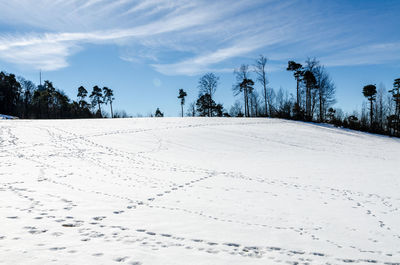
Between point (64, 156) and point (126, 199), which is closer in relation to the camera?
point (126, 199)

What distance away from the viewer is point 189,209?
5277 mm

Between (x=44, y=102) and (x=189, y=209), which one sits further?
(x=44, y=102)

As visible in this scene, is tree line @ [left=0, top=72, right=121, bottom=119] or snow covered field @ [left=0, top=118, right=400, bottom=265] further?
tree line @ [left=0, top=72, right=121, bottom=119]

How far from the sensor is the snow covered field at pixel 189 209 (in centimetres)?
345

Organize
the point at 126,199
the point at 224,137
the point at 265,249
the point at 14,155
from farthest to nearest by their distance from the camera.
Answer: the point at 224,137 → the point at 14,155 → the point at 126,199 → the point at 265,249

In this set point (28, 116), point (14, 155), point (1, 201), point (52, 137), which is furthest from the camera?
point (28, 116)

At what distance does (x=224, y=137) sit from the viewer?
58.4 feet

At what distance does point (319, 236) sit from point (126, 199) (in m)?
3.99

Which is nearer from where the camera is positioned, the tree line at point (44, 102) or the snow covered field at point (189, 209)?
the snow covered field at point (189, 209)

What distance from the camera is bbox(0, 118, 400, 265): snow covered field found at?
3.45 meters

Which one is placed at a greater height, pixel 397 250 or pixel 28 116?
pixel 28 116

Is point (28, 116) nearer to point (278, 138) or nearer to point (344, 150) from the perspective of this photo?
point (278, 138)

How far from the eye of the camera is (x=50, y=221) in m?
4.16

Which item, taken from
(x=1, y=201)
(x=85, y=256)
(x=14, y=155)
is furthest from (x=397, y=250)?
(x=14, y=155)
